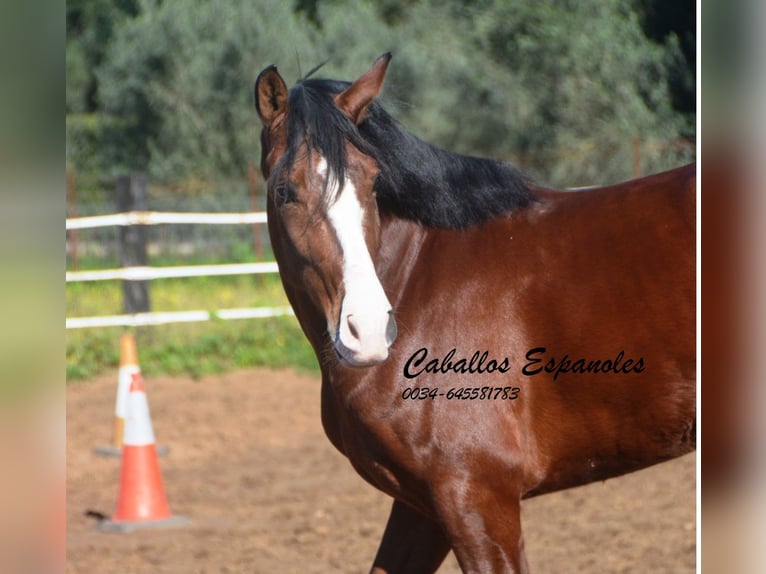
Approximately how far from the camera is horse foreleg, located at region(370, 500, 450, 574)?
2432mm

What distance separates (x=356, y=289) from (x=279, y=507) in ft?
9.15

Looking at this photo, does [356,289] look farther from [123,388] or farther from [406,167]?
[123,388]

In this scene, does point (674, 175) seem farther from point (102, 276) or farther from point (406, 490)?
point (102, 276)

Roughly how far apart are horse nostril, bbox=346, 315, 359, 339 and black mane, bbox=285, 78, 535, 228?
322 millimetres

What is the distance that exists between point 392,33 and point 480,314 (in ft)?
39.2

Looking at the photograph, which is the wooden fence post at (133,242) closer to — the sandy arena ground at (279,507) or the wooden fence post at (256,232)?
the wooden fence post at (256,232)

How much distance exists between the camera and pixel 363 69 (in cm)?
1286

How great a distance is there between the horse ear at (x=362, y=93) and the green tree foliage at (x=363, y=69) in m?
9.60

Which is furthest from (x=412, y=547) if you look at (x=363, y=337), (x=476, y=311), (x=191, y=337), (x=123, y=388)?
(x=191, y=337)

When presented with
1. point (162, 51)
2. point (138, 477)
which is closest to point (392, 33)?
point (162, 51)

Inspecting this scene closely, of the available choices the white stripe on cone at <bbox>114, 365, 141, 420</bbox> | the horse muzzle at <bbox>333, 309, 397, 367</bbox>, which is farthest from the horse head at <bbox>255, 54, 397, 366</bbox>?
the white stripe on cone at <bbox>114, 365, 141, 420</bbox>

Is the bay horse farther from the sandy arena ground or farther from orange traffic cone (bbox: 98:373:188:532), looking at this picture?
orange traffic cone (bbox: 98:373:188:532)

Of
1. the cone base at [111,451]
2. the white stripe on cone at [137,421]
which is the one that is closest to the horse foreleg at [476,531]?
the white stripe on cone at [137,421]
